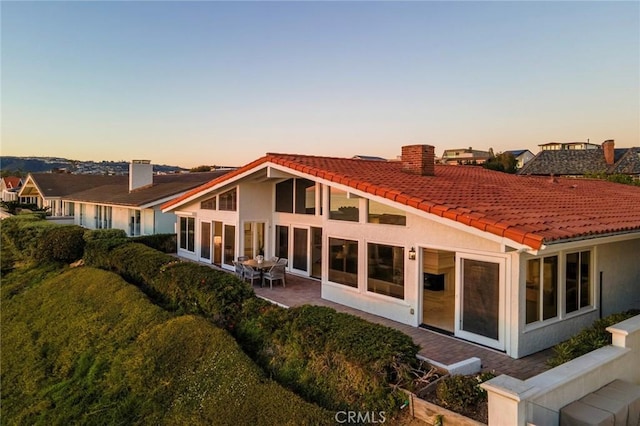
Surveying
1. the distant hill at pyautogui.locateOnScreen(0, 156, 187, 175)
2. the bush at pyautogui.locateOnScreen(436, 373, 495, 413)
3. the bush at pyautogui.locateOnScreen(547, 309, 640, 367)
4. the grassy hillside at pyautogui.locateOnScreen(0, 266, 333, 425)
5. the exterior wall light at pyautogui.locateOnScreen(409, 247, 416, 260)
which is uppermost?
the distant hill at pyautogui.locateOnScreen(0, 156, 187, 175)

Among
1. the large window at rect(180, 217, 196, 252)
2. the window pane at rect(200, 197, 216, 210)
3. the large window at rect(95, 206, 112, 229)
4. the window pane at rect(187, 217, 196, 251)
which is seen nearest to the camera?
the window pane at rect(200, 197, 216, 210)

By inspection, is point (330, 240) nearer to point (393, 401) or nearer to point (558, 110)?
point (393, 401)

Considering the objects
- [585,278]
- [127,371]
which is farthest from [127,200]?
[585,278]

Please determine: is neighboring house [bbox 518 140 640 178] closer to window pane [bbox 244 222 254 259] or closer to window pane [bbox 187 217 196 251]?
window pane [bbox 244 222 254 259]

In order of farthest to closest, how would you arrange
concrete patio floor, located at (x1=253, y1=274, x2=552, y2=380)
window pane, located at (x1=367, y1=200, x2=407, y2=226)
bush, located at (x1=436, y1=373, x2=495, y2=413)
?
1. window pane, located at (x1=367, y1=200, x2=407, y2=226)
2. concrete patio floor, located at (x1=253, y1=274, x2=552, y2=380)
3. bush, located at (x1=436, y1=373, x2=495, y2=413)

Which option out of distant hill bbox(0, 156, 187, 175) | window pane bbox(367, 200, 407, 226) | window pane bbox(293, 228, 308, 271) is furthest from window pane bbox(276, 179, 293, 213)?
distant hill bbox(0, 156, 187, 175)

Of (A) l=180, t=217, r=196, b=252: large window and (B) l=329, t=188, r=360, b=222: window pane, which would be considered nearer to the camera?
(B) l=329, t=188, r=360, b=222: window pane

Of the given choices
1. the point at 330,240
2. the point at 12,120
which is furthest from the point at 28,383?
the point at 12,120
